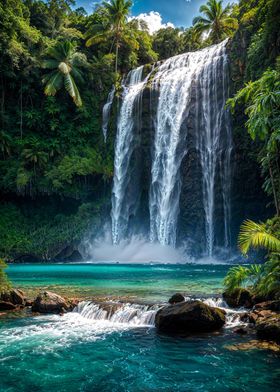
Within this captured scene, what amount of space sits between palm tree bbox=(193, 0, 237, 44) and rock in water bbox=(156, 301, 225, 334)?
37732 mm

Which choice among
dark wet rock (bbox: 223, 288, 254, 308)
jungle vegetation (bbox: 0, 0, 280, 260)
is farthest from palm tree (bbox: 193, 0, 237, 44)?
dark wet rock (bbox: 223, 288, 254, 308)

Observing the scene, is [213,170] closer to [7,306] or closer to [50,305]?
[50,305]

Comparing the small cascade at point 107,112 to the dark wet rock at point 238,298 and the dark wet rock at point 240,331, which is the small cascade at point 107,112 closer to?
the dark wet rock at point 238,298

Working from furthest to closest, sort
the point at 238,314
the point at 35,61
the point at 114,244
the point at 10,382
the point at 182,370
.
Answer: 1. the point at 35,61
2. the point at 114,244
3. the point at 238,314
4. the point at 182,370
5. the point at 10,382

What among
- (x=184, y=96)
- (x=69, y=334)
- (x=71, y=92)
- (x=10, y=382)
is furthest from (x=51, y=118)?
(x=10, y=382)

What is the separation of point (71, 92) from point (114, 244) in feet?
A: 43.1

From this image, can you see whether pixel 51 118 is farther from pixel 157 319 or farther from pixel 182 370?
pixel 182 370

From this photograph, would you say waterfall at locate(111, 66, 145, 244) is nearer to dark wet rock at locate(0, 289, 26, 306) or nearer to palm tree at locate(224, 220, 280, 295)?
dark wet rock at locate(0, 289, 26, 306)

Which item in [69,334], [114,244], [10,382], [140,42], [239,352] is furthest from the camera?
[140,42]

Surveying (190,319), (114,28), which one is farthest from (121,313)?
(114,28)

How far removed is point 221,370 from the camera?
6.40 metres

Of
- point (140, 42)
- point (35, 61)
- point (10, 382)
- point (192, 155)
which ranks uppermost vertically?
point (140, 42)

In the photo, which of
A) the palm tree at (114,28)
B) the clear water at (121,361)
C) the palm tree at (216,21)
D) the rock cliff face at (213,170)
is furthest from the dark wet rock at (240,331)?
the palm tree at (216,21)

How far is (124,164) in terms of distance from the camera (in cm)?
3161
